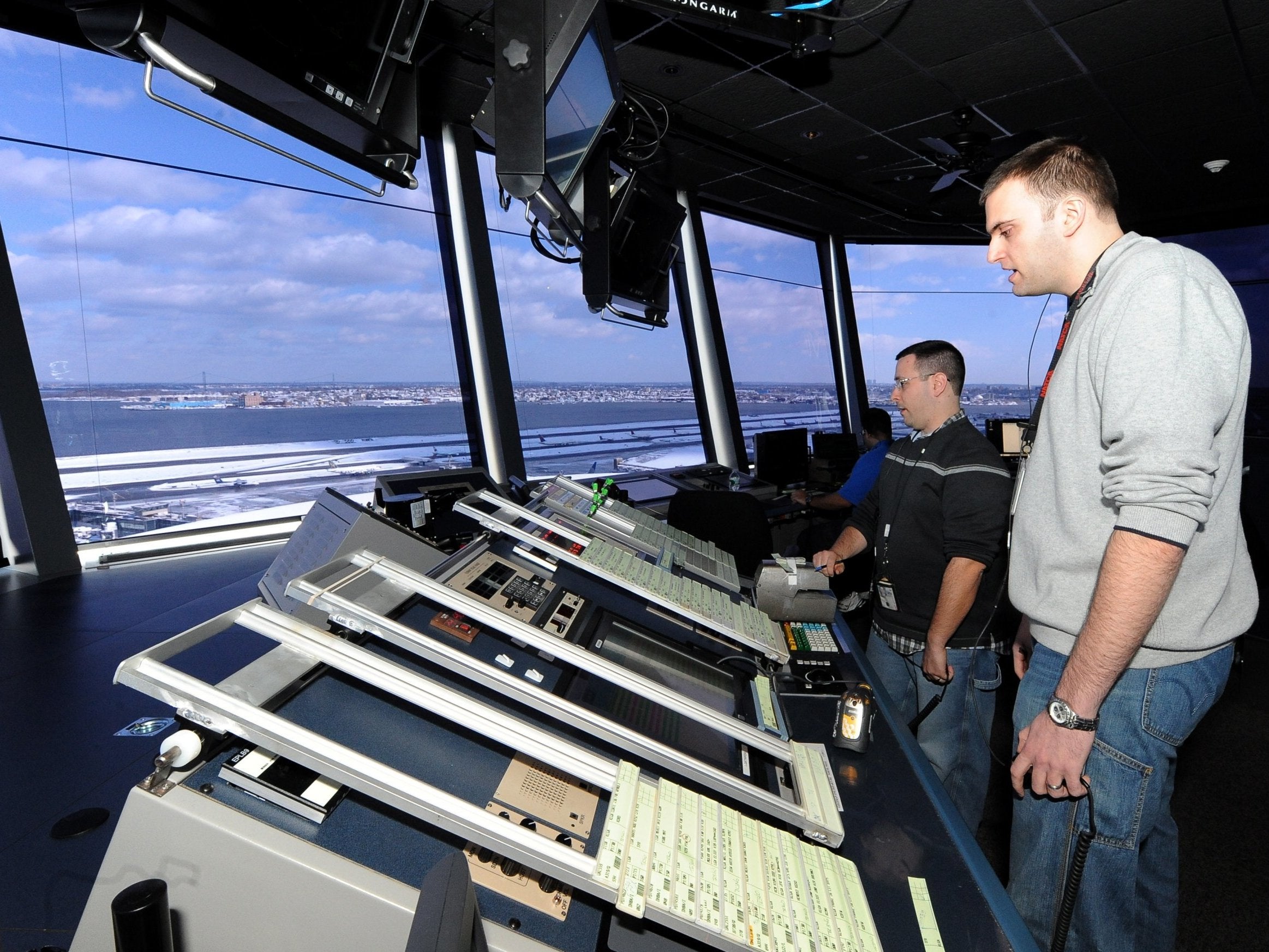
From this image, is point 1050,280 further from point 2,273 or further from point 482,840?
point 2,273

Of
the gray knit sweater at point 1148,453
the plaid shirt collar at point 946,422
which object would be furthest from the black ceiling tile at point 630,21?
the gray knit sweater at point 1148,453

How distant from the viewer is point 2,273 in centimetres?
286

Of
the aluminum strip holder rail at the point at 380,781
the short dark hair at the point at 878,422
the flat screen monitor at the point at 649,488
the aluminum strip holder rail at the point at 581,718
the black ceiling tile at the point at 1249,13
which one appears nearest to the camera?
the aluminum strip holder rail at the point at 380,781

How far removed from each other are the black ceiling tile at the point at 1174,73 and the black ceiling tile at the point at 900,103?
826mm

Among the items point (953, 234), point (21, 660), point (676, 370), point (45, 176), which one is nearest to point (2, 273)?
point (45, 176)

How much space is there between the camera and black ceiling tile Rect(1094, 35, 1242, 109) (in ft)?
12.0

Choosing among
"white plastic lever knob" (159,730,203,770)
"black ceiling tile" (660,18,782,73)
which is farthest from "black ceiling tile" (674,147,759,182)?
"white plastic lever knob" (159,730,203,770)

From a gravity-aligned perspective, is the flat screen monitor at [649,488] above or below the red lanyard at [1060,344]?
below

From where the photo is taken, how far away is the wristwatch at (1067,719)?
1.12 m

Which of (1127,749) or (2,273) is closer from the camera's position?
(1127,749)

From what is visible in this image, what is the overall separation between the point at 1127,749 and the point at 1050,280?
2.73 feet

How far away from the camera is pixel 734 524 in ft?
11.7

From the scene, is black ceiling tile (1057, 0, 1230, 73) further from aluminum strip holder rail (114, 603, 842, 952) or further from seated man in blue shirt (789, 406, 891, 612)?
aluminum strip holder rail (114, 603, 842, 952)

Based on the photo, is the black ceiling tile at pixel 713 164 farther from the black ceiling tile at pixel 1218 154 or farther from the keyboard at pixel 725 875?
the keyboard at pixel 725 875
